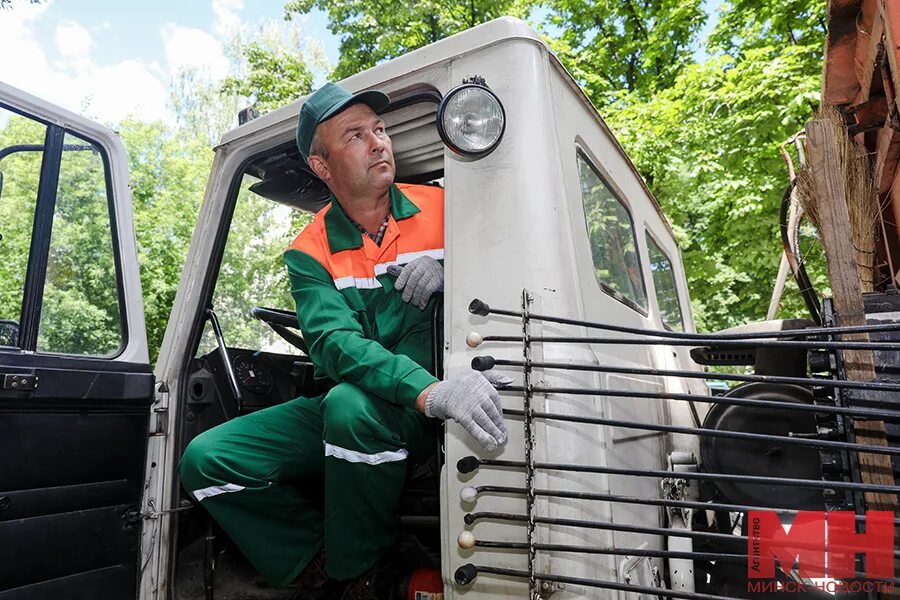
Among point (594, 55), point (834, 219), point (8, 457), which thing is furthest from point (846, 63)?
point (594, 55)

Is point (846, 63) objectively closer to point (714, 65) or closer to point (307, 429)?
point (307, 429)

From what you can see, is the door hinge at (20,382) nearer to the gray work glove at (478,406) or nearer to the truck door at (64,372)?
the truck door at (64,372)

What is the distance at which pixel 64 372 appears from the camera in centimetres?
206

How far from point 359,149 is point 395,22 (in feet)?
34.2

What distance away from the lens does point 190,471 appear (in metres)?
2.20

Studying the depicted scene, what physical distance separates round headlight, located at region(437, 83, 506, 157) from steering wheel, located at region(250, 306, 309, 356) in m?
1.29

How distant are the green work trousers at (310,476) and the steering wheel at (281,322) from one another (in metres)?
0.50

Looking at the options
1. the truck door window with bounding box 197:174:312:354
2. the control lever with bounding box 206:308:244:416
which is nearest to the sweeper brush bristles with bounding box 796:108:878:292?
the truck door window with bounding box 197:174:312:354

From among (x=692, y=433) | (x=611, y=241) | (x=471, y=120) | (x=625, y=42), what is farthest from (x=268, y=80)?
(x=692, y=433)

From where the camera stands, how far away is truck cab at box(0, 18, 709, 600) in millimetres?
1687

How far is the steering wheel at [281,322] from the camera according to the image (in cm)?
284

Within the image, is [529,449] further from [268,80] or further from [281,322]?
[268,80]

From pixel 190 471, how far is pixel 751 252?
781 cm

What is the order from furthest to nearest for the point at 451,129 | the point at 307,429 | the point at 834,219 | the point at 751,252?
the point at 751,252
the point at 307,429
the point at 451,129
the point at 834,219
